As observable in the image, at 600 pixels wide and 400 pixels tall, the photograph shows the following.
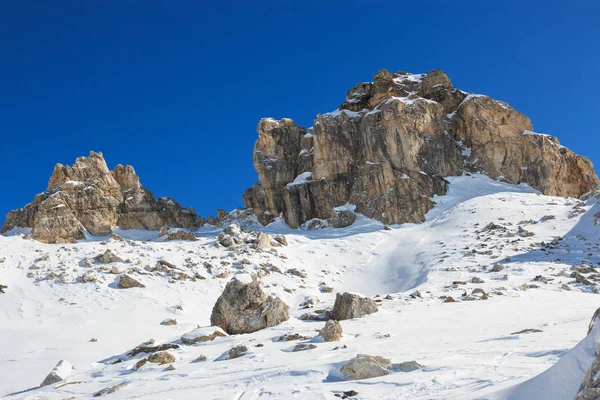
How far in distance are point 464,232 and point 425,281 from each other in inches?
662

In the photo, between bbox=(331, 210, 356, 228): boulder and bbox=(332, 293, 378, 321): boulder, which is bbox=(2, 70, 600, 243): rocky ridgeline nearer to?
bbox=(331, 210, 356, 228): boulder

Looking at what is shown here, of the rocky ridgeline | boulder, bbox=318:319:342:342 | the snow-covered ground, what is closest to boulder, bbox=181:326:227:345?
the snow-covered ground

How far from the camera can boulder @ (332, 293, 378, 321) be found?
52.3 feet

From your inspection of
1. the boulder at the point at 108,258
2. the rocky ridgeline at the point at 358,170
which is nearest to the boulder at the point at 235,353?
the boulder at the point at 108,258

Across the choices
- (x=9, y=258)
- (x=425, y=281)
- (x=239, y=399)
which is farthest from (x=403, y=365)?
(x=9, y=258)

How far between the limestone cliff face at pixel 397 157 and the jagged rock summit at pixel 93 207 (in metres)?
14.7

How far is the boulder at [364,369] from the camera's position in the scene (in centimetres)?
697

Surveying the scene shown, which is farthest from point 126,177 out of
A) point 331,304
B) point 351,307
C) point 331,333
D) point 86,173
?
point 331,333

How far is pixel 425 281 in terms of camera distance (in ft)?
84.0

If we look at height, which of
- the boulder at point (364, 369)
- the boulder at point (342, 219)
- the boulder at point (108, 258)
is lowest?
the boulder at point (364, 369)

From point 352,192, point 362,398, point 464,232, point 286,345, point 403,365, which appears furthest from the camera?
point 352,192

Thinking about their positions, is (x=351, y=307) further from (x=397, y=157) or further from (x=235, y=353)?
(x=397, y=157)

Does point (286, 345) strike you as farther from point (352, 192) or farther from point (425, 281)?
point (352, 192)

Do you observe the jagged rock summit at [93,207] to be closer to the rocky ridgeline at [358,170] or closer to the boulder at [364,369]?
the rocky ridgeline at [358,170]
